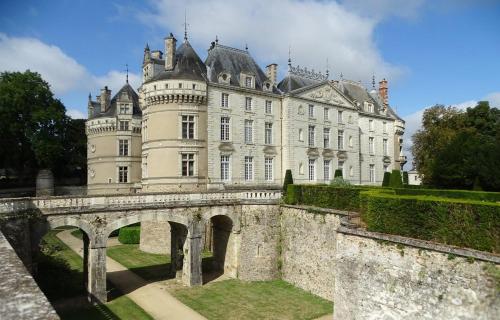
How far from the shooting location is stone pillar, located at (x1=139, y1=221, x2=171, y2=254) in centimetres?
2569

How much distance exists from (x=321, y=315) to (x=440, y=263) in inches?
259

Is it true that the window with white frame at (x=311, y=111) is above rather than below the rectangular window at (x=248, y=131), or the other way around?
above

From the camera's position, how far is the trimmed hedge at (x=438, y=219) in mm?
10703

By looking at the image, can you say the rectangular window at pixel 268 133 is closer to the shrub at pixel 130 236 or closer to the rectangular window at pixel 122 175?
the shrub at pixel 130 236

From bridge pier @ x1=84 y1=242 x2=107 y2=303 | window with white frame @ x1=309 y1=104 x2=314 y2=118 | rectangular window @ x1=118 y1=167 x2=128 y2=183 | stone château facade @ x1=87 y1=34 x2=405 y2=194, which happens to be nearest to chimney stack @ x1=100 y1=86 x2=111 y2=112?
stone château facade @ x1=87 y1=34 x2=405 y2=194

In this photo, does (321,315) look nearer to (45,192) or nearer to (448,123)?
(448,123)

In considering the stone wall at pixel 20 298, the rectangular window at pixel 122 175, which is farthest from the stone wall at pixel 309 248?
the rectangular window at pixel 122 175

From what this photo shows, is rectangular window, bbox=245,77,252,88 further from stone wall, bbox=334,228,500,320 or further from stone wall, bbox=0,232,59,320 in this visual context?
stone wall, bbox=0,232,59,320

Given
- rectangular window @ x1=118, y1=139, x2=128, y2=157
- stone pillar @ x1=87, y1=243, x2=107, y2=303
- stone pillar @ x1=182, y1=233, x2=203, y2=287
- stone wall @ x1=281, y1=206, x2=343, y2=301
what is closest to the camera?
stone pillar @ x1=87, y1=243, x2=107, y2=303

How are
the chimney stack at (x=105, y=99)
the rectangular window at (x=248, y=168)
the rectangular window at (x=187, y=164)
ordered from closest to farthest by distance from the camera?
the rectangular window at (x=187, y=164) → the rectangular window at (x=248, y=168) → the chimney stack at (x=105, y=99)

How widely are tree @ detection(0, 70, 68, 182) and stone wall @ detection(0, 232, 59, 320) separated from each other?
36458 mm

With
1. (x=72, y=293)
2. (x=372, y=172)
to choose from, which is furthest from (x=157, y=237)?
(x=372, y=172)

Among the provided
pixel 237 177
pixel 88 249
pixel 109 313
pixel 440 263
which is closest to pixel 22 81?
pixel 237 177

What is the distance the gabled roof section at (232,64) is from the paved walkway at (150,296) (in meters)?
13.9
